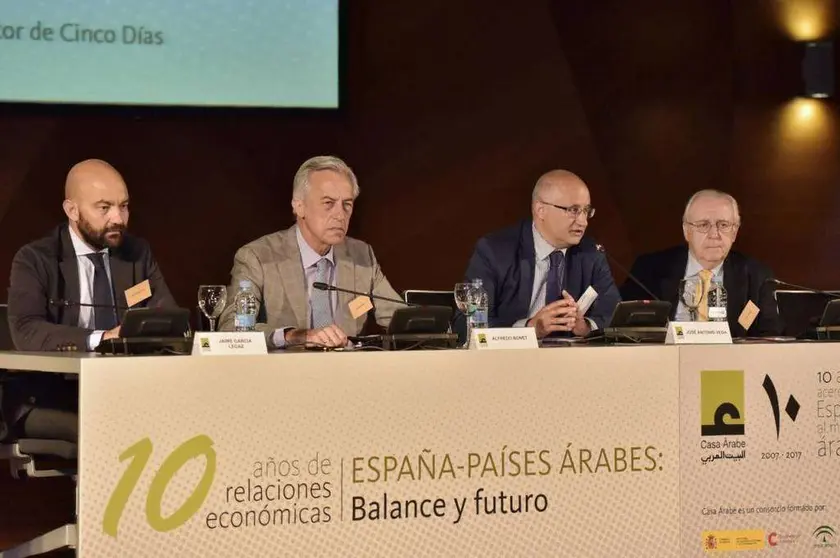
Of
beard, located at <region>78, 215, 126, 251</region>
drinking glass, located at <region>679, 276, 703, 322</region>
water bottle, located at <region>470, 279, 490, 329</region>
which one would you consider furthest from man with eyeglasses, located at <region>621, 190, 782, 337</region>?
beard, located at <region>78, 215, 126, 251</region>

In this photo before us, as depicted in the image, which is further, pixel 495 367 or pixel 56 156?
pixel 56 156

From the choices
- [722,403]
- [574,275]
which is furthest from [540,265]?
[722,403]

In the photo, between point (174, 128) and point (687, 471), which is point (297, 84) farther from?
point (687, 471)

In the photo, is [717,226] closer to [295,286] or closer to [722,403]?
[722,403]

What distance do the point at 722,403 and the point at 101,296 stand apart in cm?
199

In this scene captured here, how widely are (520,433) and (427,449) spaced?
0.26 m

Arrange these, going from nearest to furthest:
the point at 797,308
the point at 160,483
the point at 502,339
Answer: the point at 160,483 → the point at 502,339 → the point at 797,308

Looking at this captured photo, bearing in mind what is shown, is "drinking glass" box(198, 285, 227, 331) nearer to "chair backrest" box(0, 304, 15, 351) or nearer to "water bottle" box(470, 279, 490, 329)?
"water bottle" box(470, 279, 490, 329)

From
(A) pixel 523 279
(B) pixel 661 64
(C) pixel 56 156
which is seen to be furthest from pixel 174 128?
(B) pixel 661 64

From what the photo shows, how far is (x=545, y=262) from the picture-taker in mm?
4473

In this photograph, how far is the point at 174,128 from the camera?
534 cm

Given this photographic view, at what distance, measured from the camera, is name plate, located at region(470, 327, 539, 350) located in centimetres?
310

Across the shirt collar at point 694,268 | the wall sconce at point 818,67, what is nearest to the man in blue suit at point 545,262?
the shirt collar at point 694,268

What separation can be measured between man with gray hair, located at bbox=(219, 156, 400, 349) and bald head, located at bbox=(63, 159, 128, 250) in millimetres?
A: 417
